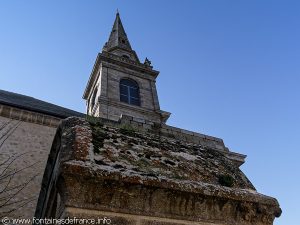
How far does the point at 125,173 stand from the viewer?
214cm

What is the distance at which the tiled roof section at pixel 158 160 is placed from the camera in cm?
234

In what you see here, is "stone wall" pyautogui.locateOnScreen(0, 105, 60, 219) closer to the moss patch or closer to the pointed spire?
the moss patch

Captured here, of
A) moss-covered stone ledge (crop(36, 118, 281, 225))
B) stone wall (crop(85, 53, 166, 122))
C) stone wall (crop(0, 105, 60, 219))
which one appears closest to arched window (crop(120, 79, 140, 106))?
stone wall (crop(85, 53, 166, 122))

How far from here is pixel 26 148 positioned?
30.1ft

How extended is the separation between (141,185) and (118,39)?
23.3 m

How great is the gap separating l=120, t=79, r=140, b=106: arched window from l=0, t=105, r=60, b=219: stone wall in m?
7.76

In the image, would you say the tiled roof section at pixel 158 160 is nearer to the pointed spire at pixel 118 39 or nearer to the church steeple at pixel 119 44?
the church steeple at pixel 119 44

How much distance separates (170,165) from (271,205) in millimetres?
846

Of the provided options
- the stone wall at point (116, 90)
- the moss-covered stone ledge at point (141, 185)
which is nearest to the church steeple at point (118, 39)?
the stone wall at point (116, 90)

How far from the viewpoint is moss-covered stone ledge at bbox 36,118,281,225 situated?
202 centimetres

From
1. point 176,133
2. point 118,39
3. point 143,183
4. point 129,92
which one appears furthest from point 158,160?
point 118,39

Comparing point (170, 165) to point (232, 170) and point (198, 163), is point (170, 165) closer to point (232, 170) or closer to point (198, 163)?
point (198, 163)

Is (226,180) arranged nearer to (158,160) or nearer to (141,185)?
(158,160)

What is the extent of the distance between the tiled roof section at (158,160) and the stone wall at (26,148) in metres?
5.98
